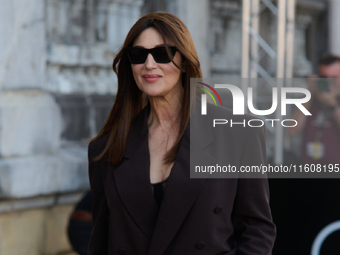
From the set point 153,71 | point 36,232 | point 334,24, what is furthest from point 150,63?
point 334,24

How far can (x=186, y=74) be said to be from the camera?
240 cm

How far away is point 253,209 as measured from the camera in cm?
224

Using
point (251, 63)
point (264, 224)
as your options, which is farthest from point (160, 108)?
point (251, 63)

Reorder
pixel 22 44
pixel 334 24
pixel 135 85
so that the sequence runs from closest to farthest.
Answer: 1. pixel 135 85
2. pixel 22 44
3. pixel 334 24

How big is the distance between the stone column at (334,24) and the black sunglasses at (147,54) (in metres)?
7.95

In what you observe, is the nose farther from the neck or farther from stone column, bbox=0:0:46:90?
stone column, bbox=0:0:46:90

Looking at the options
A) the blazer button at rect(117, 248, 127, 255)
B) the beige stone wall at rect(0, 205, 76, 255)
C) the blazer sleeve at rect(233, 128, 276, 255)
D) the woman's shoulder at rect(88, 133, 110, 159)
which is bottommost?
the beige stone wall at rect(0, 205, 76, 255)

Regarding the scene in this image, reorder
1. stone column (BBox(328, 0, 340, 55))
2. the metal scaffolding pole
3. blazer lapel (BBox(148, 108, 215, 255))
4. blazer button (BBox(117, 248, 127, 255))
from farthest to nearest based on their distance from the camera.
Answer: stone column (BBox(328, 0, 340, 55)) → the metal scaffolding pole → blazer button (BBox(117, 248, 127, 255)) → blazer lapel (BBox(148, 108, 215, 255))

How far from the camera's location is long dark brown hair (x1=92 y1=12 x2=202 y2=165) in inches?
90.4

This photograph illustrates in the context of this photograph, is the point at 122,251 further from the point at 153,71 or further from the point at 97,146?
the point at 153,71

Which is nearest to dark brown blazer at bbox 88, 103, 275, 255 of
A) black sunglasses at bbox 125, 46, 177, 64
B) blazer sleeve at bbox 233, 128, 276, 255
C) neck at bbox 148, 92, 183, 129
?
blazer sleeve at bbox 233, 128, 276, 255

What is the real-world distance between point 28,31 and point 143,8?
5.78 feet

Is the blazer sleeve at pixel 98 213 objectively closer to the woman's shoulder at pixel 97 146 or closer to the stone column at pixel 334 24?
the woman's shoulder at pixel 97 146

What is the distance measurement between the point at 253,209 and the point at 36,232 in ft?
10.1
